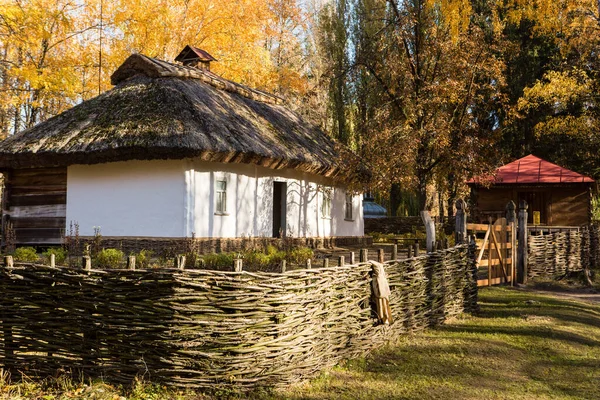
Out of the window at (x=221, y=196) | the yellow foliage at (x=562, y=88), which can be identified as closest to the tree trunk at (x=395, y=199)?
the yellow foliage at (x=562, y=88)

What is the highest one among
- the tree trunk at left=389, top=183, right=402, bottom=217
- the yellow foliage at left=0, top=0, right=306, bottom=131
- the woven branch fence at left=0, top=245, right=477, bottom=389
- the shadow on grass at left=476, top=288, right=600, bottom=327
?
the yellow foliage at left=0, top=0, right=306, bottom=131

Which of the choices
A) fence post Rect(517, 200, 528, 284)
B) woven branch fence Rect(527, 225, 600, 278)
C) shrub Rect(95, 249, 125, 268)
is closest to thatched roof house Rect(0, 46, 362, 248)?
shrub Rect(95, 249, 125, 268)

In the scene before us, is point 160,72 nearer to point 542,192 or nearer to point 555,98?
point 542,192

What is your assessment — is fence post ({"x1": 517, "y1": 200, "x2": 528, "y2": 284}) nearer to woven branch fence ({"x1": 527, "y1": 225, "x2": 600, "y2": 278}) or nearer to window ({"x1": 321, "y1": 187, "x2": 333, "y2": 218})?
woven branch fence ({"x1": 527, "y1": 225, "x2": 600, "y2": 278})

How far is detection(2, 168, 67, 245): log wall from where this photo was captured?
1595 cm

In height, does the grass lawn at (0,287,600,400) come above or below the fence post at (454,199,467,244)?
below

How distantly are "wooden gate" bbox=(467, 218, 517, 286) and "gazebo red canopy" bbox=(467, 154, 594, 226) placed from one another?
9631mm

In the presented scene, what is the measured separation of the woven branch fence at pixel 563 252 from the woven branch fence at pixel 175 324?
30.9 feet

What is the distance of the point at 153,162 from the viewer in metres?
14.8

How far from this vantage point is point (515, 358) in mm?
6848

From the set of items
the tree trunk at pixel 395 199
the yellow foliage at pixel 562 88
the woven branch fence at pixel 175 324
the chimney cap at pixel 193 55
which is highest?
the chimney cap at pixel 193 55

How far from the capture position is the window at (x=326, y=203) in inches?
785

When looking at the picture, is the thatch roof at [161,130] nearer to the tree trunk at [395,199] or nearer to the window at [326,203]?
the window at [326,203]

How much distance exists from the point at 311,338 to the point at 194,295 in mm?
1334
